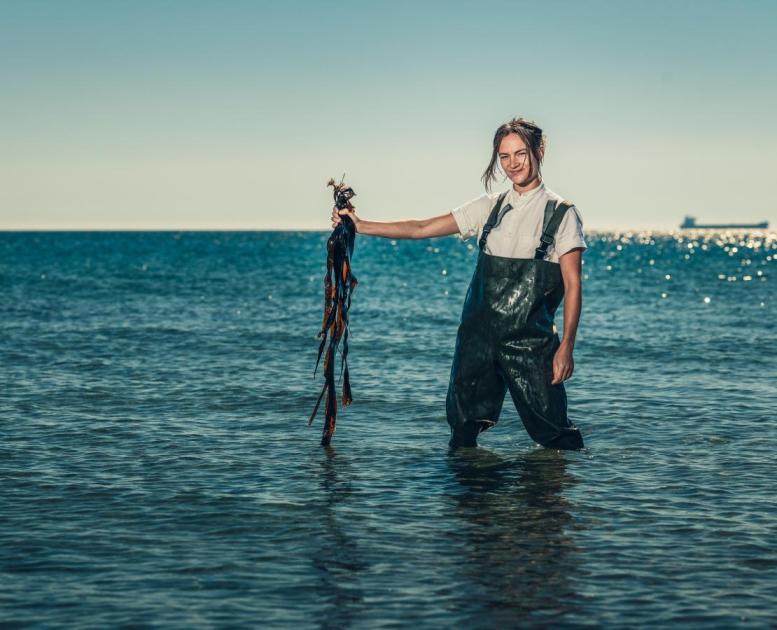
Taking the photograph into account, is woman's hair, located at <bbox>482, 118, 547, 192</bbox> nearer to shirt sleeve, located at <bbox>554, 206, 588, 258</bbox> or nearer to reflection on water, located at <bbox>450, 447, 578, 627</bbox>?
shirt sleeve, located at <bbox>554, 206, 588, 258</bbox>

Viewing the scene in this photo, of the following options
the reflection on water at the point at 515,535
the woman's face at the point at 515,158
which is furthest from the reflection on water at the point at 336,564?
the woman's face at the point at 515,158

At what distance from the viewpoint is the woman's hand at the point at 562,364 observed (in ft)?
24.1

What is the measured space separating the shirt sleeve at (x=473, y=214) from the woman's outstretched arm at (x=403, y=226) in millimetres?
71

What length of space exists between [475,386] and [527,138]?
1.86 meters

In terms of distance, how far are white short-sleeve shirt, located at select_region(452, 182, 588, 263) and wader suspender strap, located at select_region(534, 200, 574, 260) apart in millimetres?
32

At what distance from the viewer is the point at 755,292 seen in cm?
4416

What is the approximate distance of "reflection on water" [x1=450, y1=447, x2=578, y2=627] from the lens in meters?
5.24

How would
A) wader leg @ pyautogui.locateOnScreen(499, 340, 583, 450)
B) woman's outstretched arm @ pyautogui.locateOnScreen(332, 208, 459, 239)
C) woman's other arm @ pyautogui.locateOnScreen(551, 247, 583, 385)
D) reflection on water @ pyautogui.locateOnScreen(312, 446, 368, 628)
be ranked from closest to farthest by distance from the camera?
reflection on water @ pyautogui.locateOnScreen(312, 446, 368, 628)
woman's other arm @ pyautogui.locateOnScreen(551, 247, 583, 385)
woman's outstretched arm @ pyautogui.locateOnScreen(332, 208, 459, 239)
wader leg @ pyautogui.locateOnScreen(499, 340, 583, 450)

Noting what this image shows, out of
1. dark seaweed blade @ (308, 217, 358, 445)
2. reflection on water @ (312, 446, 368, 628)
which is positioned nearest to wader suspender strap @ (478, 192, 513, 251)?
dark seaweed blade @ (308, 217, 358, 445)

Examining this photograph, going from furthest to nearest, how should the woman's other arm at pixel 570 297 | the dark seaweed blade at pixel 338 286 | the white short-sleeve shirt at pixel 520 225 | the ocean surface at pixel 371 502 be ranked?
the dark seaweed blade at pixel 338 286 → the white short-sleeve shirt at pixel 520 225 → the woman's other arm at pixel 570 297 → the ocean surface at pixel 371 502

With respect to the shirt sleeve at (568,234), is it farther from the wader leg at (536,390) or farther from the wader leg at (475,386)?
the wader leg at (475,386)

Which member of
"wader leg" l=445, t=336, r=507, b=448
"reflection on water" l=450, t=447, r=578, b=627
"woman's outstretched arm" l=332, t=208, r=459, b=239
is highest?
"woman's outstretched arm" l=332, t=208, r=459, b=239

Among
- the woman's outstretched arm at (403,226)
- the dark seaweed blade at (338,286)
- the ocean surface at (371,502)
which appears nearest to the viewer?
the ocean surface at (371,502)

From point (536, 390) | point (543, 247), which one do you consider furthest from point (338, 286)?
point (536, 390)
